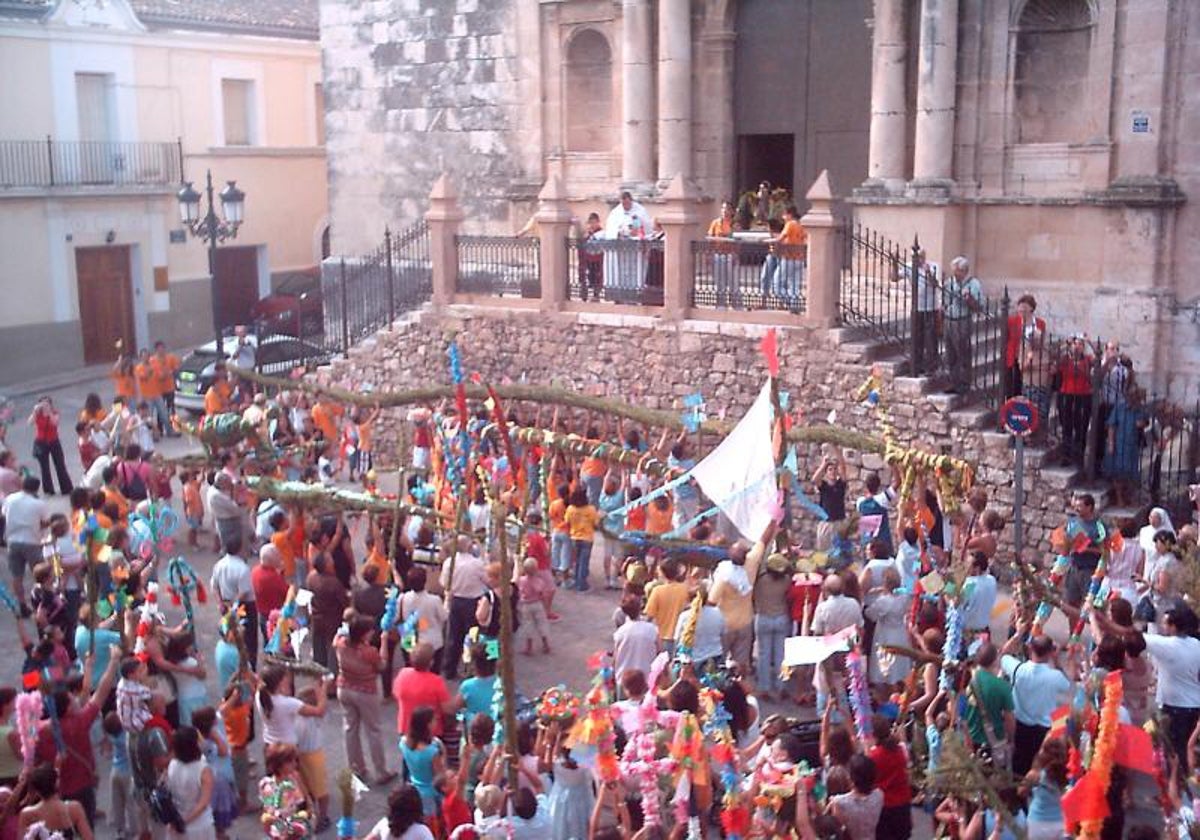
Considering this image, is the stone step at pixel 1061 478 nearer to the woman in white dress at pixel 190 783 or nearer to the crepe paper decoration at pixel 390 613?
the crepe paper decoration at pixel 390 613

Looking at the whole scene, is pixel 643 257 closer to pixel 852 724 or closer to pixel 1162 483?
pixel 1162 483

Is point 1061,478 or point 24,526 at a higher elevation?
point 1061,478

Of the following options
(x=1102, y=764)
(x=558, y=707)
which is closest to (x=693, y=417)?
(x=558, y=707)

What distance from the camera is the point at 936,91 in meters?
16.5

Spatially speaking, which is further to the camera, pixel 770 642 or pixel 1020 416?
pixel 1020 416

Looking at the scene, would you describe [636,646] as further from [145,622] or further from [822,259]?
[822,259]

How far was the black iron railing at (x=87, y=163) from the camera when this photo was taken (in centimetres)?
2492

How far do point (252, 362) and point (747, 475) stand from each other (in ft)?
39.3

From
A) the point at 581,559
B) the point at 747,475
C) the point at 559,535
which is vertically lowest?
the point at 581,559

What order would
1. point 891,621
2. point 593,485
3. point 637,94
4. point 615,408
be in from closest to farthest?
point 891,621
point 593,485
point 615,408
point 637,94

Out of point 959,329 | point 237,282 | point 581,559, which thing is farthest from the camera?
point 237,282

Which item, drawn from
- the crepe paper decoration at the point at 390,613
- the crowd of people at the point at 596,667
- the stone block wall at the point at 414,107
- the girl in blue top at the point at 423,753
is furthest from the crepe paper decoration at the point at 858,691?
the stone block wall at the point at 414,107

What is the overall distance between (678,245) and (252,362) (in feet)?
25.0

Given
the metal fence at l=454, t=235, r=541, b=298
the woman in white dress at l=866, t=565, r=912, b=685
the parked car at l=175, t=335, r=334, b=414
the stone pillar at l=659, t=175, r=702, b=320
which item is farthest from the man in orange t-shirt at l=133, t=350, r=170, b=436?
the woman in white dress at l=866, t=565, r=912, b=685
